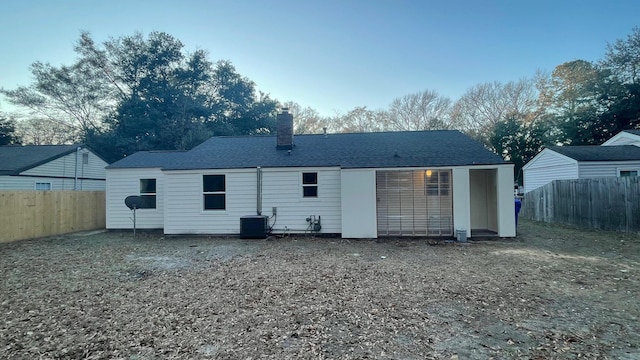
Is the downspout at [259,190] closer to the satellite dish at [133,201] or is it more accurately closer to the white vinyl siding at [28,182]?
the satellite dish at [133,201]

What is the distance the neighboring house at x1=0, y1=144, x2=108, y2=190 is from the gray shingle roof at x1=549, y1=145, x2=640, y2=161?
27589mm

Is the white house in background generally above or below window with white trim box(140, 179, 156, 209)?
above

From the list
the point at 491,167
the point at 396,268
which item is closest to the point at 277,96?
the point at 491,167

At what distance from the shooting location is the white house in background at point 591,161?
45.2 feet

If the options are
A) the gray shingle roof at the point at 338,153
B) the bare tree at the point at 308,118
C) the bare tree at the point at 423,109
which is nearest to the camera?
the gray shingle roof at the point at 338,153

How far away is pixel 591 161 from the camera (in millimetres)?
13812

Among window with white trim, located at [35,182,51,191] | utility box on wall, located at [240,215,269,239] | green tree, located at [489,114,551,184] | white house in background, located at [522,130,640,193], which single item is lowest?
utility box on wall, located at [240,215,269,239]

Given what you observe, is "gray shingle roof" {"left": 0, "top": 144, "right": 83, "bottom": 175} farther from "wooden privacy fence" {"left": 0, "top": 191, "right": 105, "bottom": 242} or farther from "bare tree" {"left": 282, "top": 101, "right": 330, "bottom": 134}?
"bare tree" {"left": 282, "top": 101, "right": 330, "bottom": 134}

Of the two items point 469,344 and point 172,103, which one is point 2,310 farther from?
point 172,103

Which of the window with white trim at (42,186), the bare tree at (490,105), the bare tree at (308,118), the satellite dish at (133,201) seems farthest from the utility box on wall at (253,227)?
the bare tree at (490,105)

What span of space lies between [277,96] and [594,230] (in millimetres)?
25378

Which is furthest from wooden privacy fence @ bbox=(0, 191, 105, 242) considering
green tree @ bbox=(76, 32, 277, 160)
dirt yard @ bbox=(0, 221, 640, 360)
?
green tree @ bbox=(76, 32, 277, 160)

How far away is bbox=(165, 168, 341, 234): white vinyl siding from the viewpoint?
10.9 m

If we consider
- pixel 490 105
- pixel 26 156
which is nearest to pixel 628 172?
pixel 490 105
